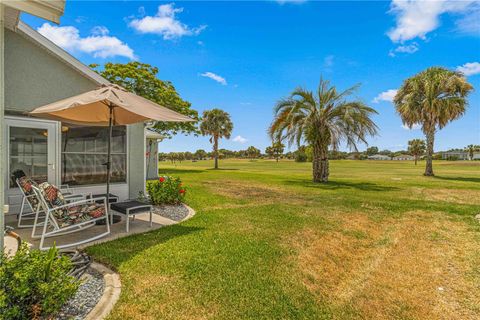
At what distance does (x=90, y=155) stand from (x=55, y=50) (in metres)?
2.88

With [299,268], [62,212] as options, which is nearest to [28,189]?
[62,212]

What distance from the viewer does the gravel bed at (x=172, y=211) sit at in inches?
260

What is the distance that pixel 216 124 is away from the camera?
37.0 meters

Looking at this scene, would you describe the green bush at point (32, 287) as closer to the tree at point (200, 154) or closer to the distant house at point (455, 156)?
the distant house at point (455, 156)

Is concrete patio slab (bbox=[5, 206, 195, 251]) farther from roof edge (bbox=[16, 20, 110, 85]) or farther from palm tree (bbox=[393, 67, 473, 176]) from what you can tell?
palm tree (bbox=[393, 67, 473, 176])

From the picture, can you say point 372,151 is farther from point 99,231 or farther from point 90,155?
point 99,231

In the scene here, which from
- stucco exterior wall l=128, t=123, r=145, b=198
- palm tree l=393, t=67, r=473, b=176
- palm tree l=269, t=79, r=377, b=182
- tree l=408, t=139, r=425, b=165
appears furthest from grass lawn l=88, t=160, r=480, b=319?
tree l=408, t=139, r=425, b=165

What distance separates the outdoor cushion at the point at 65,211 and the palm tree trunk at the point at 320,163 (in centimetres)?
1396

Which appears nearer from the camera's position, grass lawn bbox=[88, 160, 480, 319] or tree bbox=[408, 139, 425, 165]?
grass lawn bbox=[88, 160, 480, 319]

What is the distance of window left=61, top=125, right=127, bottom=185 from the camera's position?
6957 millimetres

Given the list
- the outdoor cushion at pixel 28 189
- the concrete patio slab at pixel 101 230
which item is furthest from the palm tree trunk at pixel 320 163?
the outdoor cushion at pixel 28 189

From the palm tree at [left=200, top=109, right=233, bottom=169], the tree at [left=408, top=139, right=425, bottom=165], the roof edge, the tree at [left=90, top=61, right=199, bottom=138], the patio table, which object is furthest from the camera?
the tree at [left=408, top=139, right=425, bottom=165]

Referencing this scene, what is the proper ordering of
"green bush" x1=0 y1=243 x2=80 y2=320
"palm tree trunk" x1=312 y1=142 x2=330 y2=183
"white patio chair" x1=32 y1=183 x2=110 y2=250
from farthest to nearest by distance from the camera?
1. "palm tree trunk" x1=312 y1=142 x2=330 y2=183
2. "white patio chair" x1=32 y1=183 x2=110 y2=250
3. "green bush" x1=0 y1=243 x2=80 y2=320

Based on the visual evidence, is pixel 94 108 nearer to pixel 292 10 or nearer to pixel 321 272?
pixel 321 272
